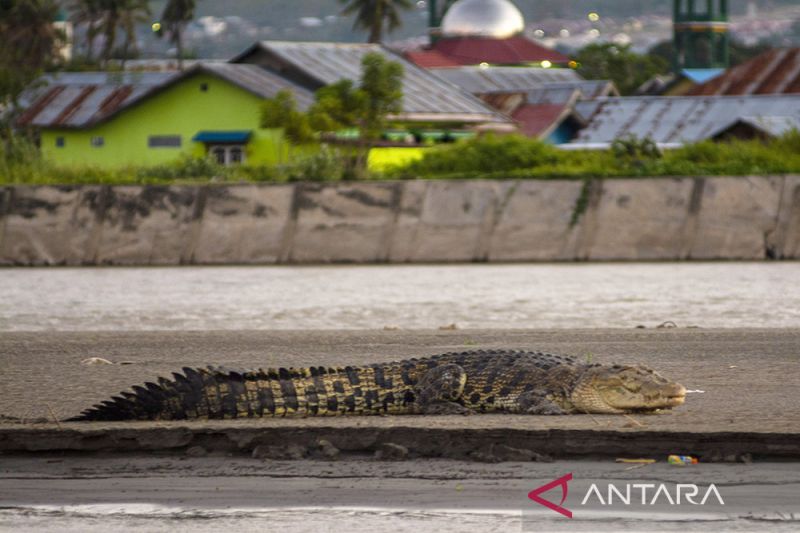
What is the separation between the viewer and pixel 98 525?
7.38 metres

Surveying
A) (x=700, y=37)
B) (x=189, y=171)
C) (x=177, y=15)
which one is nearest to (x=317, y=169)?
(x=189, y=171)

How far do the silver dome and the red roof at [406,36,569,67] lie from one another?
903 millimetres

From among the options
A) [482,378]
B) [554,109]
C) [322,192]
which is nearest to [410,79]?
[554,109]

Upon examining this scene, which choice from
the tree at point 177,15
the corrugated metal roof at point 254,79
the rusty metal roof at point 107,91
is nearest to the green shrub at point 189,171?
the rusty metal roof at point 107,91

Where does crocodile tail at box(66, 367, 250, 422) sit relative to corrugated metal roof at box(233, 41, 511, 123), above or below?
below

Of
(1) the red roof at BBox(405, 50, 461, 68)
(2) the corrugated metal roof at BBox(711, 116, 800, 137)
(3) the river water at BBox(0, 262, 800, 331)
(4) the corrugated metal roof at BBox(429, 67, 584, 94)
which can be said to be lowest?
(3) the river water at BBox(0, 262, 800, 331)

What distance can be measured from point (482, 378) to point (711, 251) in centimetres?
1393

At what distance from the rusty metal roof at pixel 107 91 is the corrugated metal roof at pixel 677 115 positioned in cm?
984

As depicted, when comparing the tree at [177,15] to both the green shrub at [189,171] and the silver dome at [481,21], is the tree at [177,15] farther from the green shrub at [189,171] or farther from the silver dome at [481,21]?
the green shrub at [189,171]

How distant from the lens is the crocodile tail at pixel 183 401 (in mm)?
9312

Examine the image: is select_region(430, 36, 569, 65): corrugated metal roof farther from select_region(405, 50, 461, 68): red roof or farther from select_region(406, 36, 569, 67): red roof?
select_region(405, 50, 461, 68): red roof

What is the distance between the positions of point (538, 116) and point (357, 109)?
62.0 ft

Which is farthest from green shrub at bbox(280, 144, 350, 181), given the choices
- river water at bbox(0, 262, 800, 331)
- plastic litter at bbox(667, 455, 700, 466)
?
plastic litter at bbox(667, 455, 700, 466)

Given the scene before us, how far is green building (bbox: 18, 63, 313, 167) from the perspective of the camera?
47250 mm
